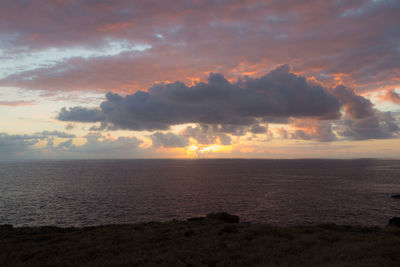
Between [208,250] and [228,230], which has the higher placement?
[208,250]

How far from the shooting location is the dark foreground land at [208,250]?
1717cm

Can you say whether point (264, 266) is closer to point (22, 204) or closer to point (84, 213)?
point (84, 213)

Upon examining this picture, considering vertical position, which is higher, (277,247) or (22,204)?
(277,247)

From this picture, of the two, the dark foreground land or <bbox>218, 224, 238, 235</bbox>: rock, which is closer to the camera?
the dark foreground land

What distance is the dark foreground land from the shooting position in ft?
56.3

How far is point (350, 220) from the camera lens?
47.9 metres

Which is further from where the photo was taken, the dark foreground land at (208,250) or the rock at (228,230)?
the rock at (228,230)

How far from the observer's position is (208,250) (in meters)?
20.5

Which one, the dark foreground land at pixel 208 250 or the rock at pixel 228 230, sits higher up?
the dark foreground land at pixel 208 250

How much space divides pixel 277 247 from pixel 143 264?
10751 mm

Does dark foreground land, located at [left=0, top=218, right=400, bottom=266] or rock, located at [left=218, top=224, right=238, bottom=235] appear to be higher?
dark foreground land, located at [left=0, top=218, right=400, bottom=266]

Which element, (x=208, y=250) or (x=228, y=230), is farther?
(x=228, y=230)

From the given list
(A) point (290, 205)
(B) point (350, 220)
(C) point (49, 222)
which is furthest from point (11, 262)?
(A) point (290, 205)

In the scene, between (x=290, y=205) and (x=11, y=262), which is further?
(x=290, y=205)
